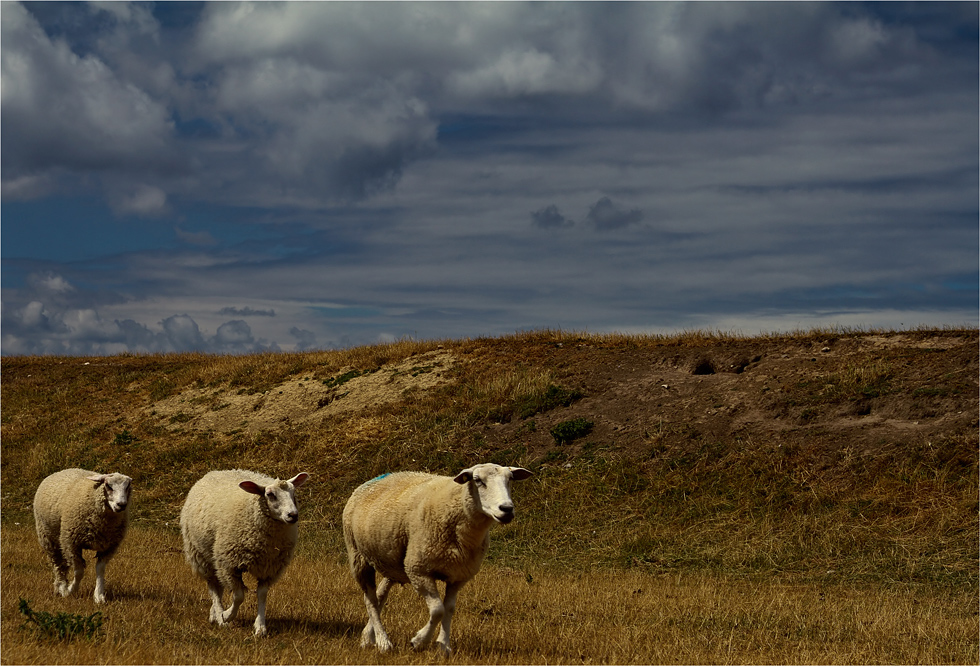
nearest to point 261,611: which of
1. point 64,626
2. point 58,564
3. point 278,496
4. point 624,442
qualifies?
point 278,496

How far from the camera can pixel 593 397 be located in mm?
24656

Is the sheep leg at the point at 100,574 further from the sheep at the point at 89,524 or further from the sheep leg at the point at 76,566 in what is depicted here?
the sheep leg at the point at 76,566

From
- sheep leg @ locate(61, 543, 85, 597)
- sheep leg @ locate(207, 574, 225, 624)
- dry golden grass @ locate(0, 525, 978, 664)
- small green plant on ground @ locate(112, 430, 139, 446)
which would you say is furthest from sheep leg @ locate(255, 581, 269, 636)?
small green plant on ground @ locate(112, 430, 139, 446)

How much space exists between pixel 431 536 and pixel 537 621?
2558 mm

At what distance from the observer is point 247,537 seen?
11055mm

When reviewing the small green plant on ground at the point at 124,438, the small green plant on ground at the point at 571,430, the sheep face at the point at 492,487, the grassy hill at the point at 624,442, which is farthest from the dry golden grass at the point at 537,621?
the small green plant on ground at the point at 124,438

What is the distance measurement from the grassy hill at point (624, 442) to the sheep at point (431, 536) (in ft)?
3.99

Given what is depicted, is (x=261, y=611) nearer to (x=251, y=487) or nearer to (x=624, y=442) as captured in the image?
(x=251, y=487)

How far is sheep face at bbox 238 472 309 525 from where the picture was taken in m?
10.6

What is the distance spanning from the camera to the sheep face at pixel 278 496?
34.6 ft

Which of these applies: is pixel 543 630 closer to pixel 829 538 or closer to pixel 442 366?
pixel 829 538

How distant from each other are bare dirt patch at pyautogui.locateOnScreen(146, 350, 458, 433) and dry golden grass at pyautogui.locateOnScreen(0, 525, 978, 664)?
12.7m

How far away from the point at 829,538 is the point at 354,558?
33.0ft

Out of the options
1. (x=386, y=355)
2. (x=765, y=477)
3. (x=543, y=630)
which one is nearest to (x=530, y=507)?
(x=765, y=477)
